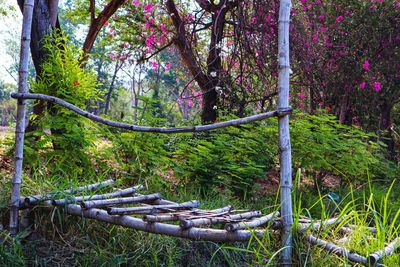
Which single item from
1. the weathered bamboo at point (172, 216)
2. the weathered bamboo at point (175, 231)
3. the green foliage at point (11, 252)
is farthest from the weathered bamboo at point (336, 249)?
the green foliage at point (11, 252)

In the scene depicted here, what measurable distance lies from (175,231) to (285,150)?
65 centimetres

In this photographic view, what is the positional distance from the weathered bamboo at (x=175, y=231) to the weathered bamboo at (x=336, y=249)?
0.23 meters

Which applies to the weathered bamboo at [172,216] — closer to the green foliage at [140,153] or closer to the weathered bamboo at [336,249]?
the weathered bamboo at [336,249]

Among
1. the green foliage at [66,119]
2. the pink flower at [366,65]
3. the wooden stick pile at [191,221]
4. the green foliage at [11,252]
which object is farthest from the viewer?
the pink flower at [366,65]

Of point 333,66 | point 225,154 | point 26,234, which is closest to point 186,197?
point 225,154

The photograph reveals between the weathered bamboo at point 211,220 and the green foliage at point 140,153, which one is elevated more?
the green foliage at point 140,153

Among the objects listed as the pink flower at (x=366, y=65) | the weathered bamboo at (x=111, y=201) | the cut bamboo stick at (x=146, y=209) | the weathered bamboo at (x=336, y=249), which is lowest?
the weathered bamboo at (x=336, y=249)

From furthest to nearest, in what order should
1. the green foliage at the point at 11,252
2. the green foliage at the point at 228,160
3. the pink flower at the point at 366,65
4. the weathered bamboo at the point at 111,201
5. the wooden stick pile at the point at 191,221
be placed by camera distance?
1. the pink flower at the point at 366,65
2. the green foliage at the point at 228,160
3. the weathered bamboo at the point at 111,201
4. the green foliage at the point at 11,252
5. the wooden stick pile at the point at 191,221

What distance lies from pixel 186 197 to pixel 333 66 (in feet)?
15.4

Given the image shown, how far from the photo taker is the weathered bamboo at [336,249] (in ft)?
6.17

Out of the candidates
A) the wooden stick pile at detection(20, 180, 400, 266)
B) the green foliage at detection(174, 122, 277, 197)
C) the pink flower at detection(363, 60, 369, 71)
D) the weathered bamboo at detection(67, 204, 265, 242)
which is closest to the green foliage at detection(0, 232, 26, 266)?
the wooden stick pile at detection(20, 180, 400, 266)

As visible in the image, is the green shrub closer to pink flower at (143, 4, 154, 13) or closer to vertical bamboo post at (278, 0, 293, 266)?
vertical bamboo post at (278, 0, 293, 266)

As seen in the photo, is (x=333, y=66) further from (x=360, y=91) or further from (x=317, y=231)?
(x=317, y=231)

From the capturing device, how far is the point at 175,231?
2.11m
